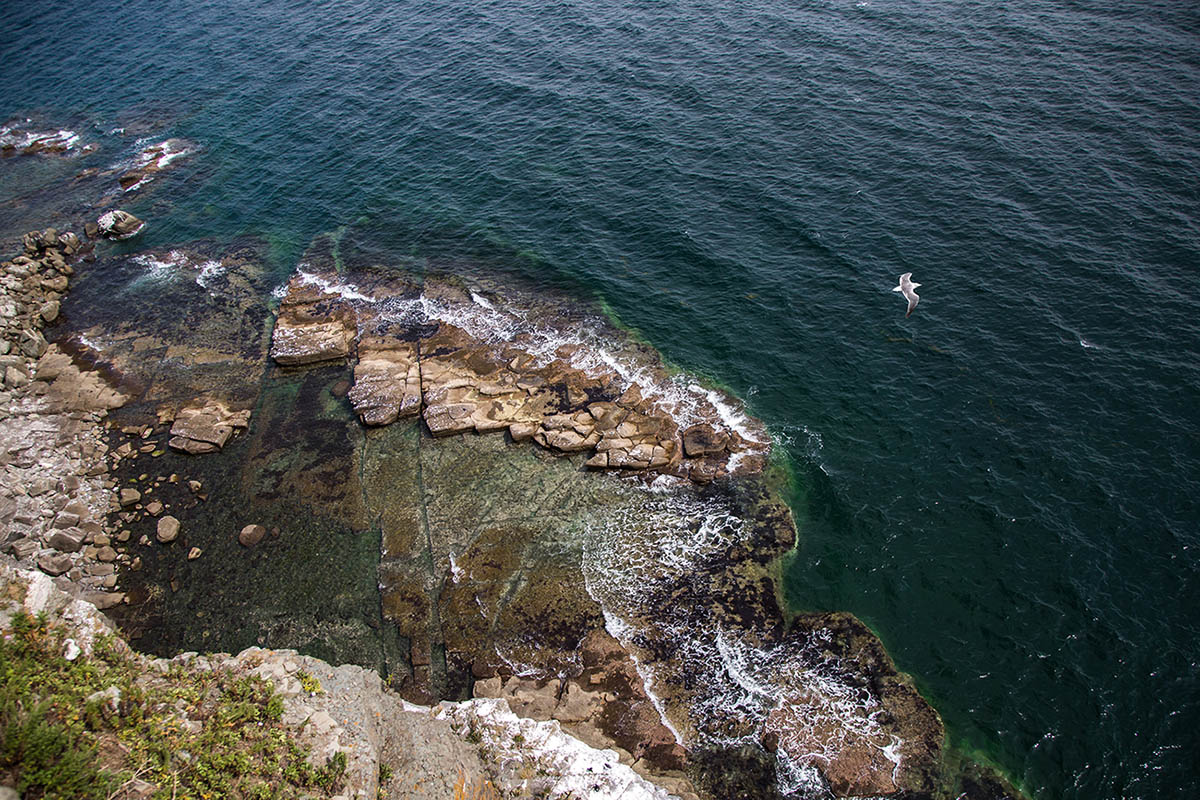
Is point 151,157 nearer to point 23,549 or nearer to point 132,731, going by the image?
point 23,549

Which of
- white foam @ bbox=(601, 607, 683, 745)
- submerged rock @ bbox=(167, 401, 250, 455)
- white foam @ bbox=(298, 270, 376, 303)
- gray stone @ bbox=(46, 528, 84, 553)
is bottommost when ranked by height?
white foam @ bbox=(601, 607, 683, 745)

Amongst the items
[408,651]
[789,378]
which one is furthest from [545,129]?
[408,651]

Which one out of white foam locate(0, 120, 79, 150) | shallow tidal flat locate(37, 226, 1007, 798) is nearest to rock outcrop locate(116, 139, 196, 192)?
white foam locate(0, 120, 79, 150)

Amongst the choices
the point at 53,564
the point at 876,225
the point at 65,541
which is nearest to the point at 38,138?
the point at 65,541

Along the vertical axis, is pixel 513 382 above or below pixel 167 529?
above

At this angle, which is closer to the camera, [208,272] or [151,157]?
[208,272]

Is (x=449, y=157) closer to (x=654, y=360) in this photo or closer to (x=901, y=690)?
(x=654, y=360)

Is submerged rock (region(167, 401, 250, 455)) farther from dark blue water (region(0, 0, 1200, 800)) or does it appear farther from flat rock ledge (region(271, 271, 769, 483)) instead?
dark blue water (region(0, 0, 1200, 800))
